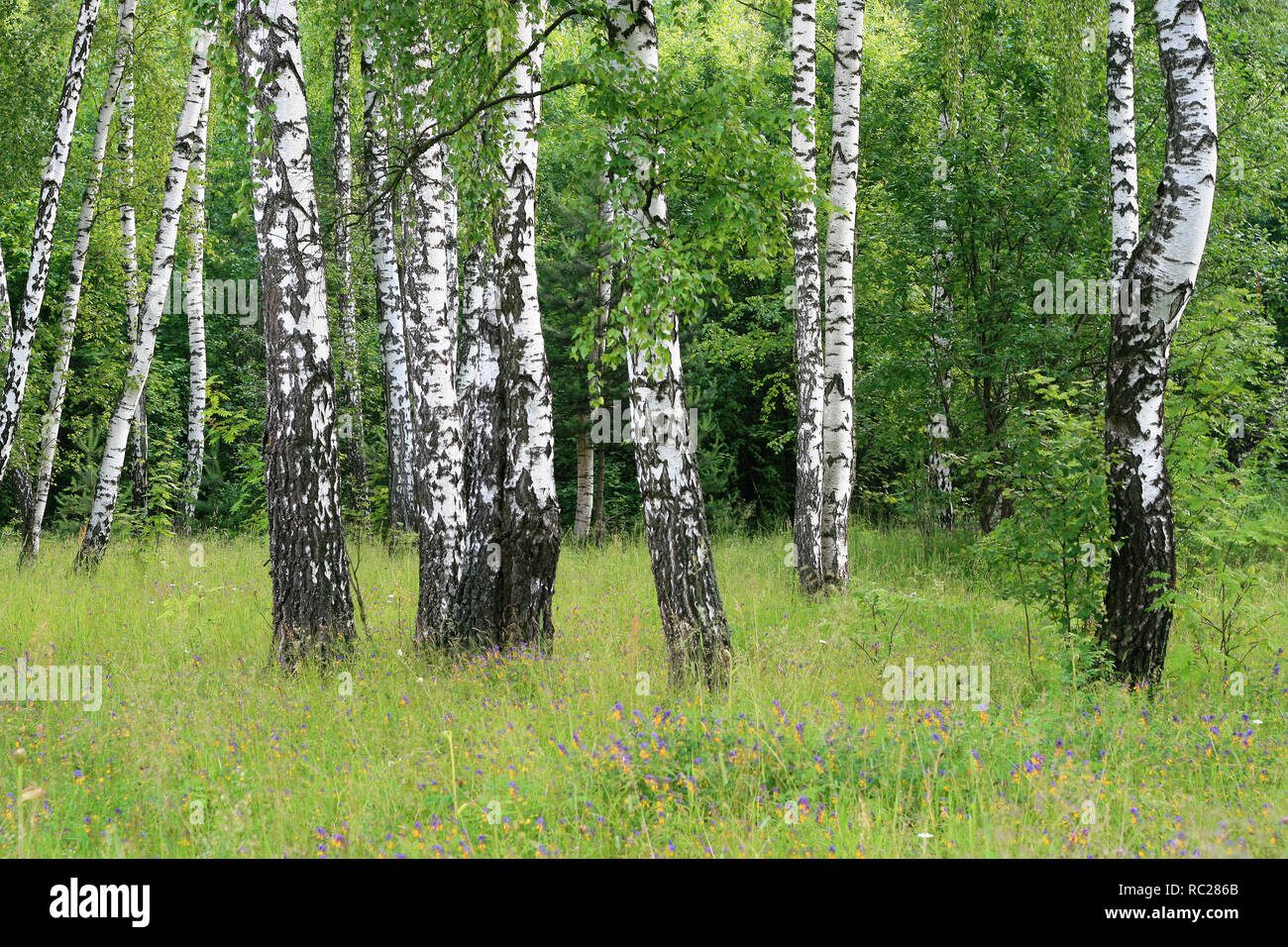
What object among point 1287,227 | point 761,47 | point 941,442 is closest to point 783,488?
point 941,442

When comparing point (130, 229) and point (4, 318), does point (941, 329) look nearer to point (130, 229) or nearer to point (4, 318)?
point (130, 229)

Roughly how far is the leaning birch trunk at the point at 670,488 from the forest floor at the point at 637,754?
283mm

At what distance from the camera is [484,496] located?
6.99 m

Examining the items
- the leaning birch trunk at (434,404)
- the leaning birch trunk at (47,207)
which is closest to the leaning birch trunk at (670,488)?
the leaning birch trunk at (434,404)

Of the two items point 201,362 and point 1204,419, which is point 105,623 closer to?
point 201,362

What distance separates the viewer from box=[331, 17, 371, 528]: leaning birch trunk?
1444cm

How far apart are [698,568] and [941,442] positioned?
374 inches

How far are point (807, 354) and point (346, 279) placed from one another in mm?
9779

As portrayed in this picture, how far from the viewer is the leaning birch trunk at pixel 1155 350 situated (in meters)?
5.99

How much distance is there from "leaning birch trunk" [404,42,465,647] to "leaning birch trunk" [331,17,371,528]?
597 centimetres

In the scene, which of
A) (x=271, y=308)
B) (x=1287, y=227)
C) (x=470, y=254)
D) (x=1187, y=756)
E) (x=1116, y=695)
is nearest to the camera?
(x=1187, y=756)

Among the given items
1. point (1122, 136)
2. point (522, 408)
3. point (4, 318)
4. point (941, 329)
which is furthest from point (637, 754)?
point (4, 318)

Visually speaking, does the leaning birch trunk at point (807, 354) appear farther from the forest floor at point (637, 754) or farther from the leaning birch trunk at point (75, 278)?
the leaning birch trunk at point (75, 278)
